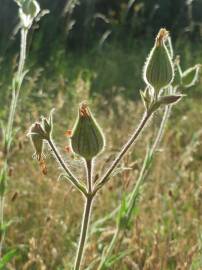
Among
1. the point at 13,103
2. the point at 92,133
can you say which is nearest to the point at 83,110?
the point at 92,133

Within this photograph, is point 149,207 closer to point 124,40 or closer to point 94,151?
point 94,151

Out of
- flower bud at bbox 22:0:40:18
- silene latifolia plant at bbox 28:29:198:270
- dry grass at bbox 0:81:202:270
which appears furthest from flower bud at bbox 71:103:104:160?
flower bud at bbox 22:0:40:18

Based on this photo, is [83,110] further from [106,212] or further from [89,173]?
[106,212]

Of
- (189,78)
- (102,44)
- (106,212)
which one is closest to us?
(189,78)

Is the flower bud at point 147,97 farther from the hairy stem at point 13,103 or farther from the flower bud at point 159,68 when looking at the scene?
the hairy stem at point 13,103

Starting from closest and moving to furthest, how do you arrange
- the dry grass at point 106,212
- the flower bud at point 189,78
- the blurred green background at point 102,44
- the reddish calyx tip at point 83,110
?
the reddish calyx tip at point 83,110, the flower bud at point 189,78, the dry grass at point 106,212, the blurred green background at point 102,44

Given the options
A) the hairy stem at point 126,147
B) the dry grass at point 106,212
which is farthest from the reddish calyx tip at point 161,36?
the dry grass at point 106,212

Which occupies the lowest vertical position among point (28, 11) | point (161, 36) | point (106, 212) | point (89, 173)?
point (106, 212)

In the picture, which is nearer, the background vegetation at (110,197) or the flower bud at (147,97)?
the flower bud at (147,97)
